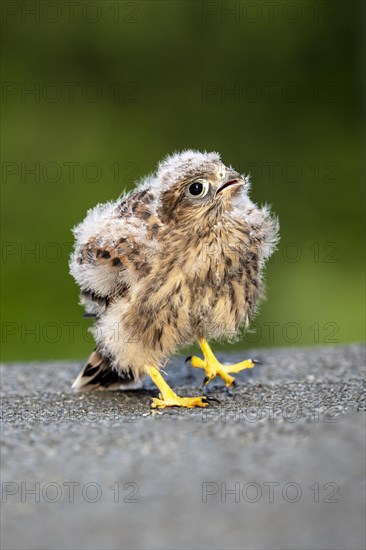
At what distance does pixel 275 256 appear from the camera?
8.25 metres

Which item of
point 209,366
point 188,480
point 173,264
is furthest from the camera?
point 209,366

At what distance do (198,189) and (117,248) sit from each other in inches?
15.7

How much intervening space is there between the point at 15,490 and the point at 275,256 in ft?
20.0

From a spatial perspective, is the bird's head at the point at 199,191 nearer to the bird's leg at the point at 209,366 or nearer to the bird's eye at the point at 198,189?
the bird's eye at the point at 198,189

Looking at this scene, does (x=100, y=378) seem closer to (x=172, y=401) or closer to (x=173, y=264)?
(x=172, y=401)

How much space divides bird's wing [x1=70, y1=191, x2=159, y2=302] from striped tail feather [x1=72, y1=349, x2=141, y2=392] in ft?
1.10

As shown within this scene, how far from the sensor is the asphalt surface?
2.06 meters

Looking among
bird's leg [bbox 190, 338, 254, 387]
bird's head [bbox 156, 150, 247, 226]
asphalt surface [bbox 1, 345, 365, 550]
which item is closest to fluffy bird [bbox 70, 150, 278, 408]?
bird's head [bbox 156, 150, 247, 226]

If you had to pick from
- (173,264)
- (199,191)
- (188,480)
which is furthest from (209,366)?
(188,480)

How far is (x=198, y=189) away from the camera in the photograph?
3572 mm

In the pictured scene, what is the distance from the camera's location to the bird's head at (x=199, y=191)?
11.6 feet

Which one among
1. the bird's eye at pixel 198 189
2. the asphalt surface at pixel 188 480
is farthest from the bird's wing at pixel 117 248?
the asphalt surface at pixel 188 480

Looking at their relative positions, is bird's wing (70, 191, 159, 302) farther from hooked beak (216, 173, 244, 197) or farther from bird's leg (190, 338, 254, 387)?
bird's leg (190, 338, 254, 387)

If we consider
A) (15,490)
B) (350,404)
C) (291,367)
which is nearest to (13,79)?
(291,367)
